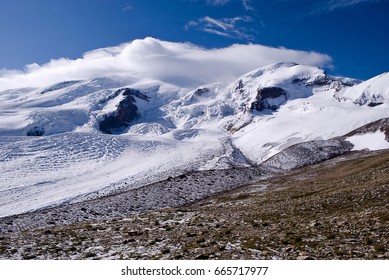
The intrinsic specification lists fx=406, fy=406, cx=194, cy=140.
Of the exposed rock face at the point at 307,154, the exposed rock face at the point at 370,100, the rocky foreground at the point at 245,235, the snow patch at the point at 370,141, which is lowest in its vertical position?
the rocky foreground at the point at 245,235

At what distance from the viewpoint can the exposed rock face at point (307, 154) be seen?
82125mm

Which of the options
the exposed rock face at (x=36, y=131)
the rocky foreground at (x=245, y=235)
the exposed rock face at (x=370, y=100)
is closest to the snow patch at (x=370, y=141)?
the rocky foreground at (x=245, y=235)

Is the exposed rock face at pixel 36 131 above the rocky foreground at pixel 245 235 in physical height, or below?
above

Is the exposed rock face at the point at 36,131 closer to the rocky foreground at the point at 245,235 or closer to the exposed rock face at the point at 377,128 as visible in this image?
the exposed rock face at the point at 377,128

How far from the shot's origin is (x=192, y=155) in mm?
110875

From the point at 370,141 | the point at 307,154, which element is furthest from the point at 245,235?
the point at 370,141

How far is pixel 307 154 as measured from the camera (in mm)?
86812

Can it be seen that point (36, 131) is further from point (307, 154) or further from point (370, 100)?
point (370, 100)

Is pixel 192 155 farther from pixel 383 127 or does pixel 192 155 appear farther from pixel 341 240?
pixel 341 240

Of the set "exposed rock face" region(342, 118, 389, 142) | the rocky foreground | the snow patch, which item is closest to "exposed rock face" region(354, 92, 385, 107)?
"exposed rock face" region(342, 118, 389, 142)

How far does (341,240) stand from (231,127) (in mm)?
173228

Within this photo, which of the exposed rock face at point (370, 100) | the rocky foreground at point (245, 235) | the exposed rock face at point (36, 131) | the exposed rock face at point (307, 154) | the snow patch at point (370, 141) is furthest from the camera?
the exposed rock face at point (36, 131)

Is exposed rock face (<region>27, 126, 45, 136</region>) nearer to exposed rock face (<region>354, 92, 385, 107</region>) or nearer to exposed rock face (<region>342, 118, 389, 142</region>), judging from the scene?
exposed rock face (<region>342, 118, 389, 142</region>)
